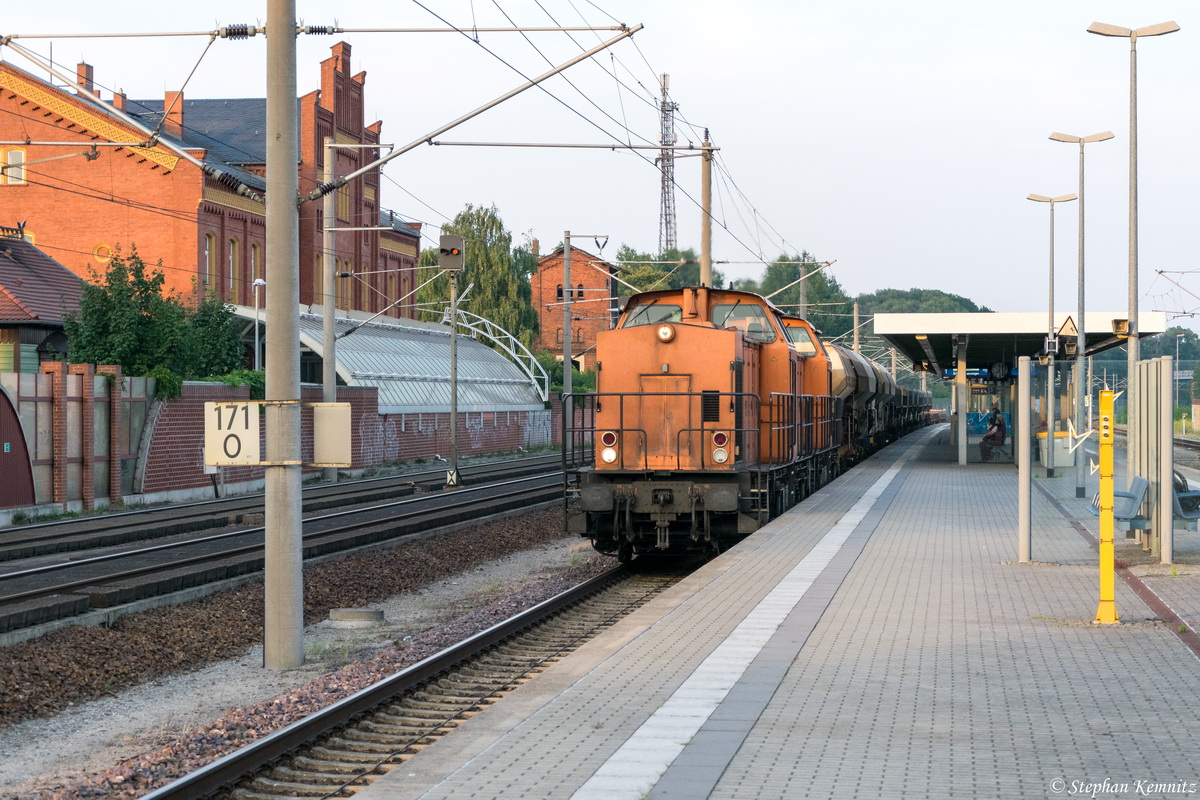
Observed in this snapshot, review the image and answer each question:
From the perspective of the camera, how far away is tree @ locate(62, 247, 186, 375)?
91.4 feet

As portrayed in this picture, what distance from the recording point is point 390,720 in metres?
8.18

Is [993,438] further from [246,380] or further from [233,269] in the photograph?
[233,269]

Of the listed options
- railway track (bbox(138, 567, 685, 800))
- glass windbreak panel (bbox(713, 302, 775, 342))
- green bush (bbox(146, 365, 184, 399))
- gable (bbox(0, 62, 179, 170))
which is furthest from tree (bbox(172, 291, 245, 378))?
railway track (bbox(138, 567, 685, 800))

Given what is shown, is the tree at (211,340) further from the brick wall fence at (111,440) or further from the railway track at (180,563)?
the railway track at (180,563)

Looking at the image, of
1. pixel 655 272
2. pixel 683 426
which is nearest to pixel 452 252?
pixel 683 426

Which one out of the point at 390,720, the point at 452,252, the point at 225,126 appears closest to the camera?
the point at 390,720

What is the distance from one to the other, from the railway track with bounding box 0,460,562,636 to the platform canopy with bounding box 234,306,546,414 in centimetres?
1355

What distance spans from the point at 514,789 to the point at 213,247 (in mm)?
41371

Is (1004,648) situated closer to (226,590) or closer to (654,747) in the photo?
(654,747)

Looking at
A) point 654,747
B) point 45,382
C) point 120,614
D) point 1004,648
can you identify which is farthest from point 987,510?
point 45,382

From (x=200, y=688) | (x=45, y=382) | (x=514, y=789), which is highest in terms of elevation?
(x=45, y=382)

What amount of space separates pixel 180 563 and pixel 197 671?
476cm

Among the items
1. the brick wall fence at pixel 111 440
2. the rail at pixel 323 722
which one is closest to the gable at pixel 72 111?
the brick wall fence at pixel 111 440

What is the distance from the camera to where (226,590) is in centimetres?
1393
